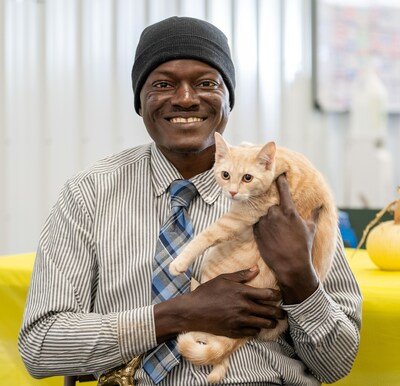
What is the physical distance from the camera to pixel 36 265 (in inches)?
61.8

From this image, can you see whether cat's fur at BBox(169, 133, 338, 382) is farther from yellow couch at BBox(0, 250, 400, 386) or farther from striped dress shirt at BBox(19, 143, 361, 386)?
yellow couch at BBox(0, 250, 400, 386)

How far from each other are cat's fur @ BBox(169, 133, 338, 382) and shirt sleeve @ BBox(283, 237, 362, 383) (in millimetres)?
61

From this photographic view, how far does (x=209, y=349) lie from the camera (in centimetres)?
140

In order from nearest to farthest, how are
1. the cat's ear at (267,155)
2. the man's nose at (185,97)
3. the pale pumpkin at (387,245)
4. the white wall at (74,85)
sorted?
the cat's ear at (267,155) < the man's nose at (185,97) < the pale pumpkin at (387,245) < the white wall at (74,85)

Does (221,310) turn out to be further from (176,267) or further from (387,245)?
(387,245)

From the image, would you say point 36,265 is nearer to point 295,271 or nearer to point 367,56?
point 295,271

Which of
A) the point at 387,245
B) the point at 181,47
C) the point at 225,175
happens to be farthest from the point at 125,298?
the point at 387,245

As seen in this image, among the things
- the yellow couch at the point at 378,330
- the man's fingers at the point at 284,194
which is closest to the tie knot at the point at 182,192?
the man's fingers at the point at 284,194

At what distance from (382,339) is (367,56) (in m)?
2.93

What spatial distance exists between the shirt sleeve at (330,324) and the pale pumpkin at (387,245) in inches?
14.3

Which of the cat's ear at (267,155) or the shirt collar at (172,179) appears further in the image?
the shirt collar at (172,179)

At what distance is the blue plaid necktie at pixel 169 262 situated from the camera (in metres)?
1.46

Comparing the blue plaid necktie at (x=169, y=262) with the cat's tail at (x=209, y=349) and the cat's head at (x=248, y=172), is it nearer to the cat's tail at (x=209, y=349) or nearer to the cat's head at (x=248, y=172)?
the cat's tail at (x=209, y=349)

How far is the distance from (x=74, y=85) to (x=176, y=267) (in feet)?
6.66
